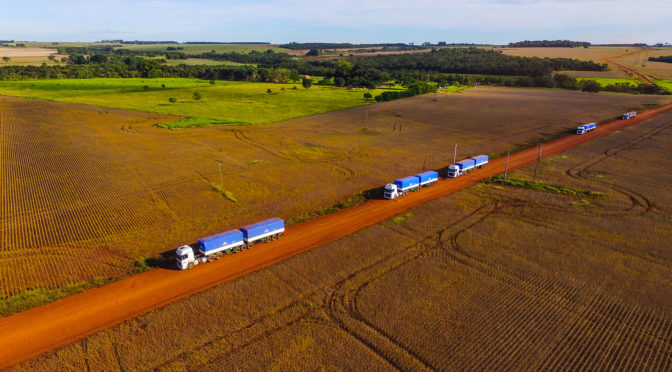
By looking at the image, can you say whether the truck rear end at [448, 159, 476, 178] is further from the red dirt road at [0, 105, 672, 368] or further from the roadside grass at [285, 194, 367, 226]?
the roadside grass at [285, 194, 367, 226]

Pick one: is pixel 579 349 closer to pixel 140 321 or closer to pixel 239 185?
pixel 140 321

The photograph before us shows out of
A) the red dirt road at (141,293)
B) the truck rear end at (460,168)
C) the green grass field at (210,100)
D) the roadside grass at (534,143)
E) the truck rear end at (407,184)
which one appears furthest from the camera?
the green grass field at (210,100)

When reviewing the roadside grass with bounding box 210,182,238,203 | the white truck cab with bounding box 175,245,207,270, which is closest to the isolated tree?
the roadside grass with bounding box 210,182,238,203

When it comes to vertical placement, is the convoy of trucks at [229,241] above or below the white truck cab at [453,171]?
below

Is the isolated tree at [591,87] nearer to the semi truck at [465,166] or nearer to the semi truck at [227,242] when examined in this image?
the semi truck at [465,166]

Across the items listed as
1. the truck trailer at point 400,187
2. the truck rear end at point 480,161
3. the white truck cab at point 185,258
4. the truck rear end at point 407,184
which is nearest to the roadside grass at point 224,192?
the white truck cab at point 185,258

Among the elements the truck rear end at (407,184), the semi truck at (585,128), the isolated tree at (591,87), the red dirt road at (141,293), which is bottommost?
the red dirt road at (141,293)

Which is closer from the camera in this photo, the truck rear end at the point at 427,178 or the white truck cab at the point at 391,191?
the white truck cab at the point at 391,191
